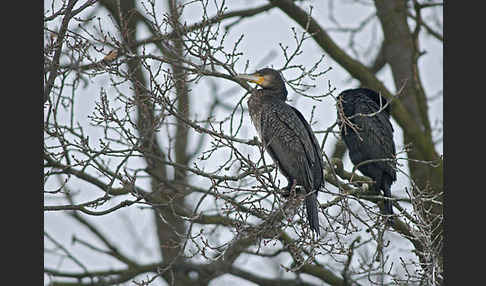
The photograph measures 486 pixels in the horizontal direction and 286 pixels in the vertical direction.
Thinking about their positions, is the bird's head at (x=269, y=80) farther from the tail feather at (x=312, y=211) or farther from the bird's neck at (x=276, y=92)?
the tail feather at (x=312, y=211)

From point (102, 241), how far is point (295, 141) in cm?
386

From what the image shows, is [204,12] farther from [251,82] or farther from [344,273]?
[344,273]

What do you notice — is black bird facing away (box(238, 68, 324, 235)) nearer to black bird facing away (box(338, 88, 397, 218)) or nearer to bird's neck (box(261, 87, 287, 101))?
bird's neck (box(261, 87, 287, 101))

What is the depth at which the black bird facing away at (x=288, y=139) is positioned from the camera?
5.54 meters

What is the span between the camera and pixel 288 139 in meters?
5.71

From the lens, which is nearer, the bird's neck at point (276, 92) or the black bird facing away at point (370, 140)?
the bird's neck at point (276, 92)

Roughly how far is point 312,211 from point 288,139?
83 cm

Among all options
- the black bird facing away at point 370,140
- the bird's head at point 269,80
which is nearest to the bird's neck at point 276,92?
the bird's head at point 269,80

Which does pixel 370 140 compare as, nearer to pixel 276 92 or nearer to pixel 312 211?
pixel 276 92

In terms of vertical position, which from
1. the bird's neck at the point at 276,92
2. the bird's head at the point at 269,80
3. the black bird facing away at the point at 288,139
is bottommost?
the black bird facing away at the point at 288,139

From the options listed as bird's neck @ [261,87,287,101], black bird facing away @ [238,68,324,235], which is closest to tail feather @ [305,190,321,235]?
black bird facing away @ [238,68,324,235]

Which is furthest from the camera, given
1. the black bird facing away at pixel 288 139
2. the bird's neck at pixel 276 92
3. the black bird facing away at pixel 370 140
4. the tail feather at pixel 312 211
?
the black bird facing away at pixel 370 140

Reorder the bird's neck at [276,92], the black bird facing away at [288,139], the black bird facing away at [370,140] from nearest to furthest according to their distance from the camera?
the black bird facing away at [288,139] → the bird's neck at [276,92] → the black bird facing away at [370,140]

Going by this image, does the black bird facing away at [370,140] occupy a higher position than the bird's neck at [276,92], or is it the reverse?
the bird's neck at [276,92]
